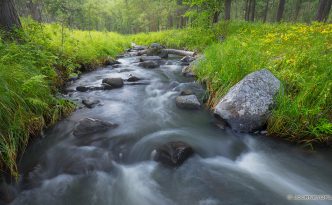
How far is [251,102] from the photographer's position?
4652mm

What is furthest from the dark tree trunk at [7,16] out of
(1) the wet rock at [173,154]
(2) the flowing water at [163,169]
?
(1) the wet rock at [173,154]

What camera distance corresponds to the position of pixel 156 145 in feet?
14.8

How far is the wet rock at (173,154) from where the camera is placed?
3.91 m

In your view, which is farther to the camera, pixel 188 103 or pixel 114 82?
pixel 114 82

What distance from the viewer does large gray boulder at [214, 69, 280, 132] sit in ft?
15.1

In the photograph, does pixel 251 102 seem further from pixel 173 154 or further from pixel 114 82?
pixel 114 82

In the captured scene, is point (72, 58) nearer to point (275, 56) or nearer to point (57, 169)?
point (57, 169)

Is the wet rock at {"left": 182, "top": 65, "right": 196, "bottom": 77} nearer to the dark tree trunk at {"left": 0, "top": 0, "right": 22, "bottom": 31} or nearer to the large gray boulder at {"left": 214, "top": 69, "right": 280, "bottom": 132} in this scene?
the large gray boulder at {"left": 214, "top": 69, "right": 280, "bottom": 132}

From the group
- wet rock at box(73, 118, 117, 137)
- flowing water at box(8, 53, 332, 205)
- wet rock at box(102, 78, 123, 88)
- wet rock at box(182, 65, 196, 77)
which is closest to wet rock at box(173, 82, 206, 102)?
wet rock at box(182, 65, 196, 77)

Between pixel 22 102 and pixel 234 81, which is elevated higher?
pixel 22 102

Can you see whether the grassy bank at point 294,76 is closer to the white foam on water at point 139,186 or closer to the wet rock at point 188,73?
the wet rock at point 188,73

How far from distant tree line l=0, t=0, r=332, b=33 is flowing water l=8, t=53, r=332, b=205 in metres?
4.71

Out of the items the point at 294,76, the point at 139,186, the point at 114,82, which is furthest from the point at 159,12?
the point at 139,186

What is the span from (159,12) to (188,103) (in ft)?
115
